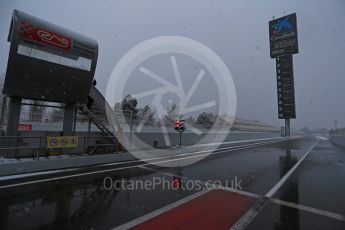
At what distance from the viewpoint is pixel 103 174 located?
316 inches

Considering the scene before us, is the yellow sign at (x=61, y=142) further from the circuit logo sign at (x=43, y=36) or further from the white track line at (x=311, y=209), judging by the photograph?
the white track line at (x=311, y=209)

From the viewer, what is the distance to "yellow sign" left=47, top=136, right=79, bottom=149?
29.5 ft

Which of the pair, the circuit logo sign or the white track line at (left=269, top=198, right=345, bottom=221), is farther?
the circuit logo sign

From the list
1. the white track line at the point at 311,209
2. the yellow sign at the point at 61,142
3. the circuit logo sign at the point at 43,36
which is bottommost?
the white track line at the point at 311,209

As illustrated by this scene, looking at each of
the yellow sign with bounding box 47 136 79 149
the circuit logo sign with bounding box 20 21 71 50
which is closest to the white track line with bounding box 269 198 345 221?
the yellow sign with bounding box 47 136 79 149

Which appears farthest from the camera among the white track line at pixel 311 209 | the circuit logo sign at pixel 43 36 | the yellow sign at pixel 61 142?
the yellow sign at pixel 61 142

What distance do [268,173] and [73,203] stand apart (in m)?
7.62

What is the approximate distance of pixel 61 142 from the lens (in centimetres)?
945

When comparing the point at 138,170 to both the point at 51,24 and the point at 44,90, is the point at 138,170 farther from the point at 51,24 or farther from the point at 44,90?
the point at 51,24

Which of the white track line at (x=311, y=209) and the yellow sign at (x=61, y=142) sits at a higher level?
the yellow sign at (x=61, y=142)

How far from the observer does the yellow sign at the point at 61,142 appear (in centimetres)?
898

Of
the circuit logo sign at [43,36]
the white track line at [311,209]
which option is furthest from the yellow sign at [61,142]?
the white track line at [311,209]

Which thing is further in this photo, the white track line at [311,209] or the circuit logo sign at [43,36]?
the circuit logo sign at [43,36]

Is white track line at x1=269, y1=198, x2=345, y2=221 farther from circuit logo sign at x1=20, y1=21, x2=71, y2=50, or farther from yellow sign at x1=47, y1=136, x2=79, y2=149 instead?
circuit logo sign at x1=20, y1=21, x2=71, y2=50
